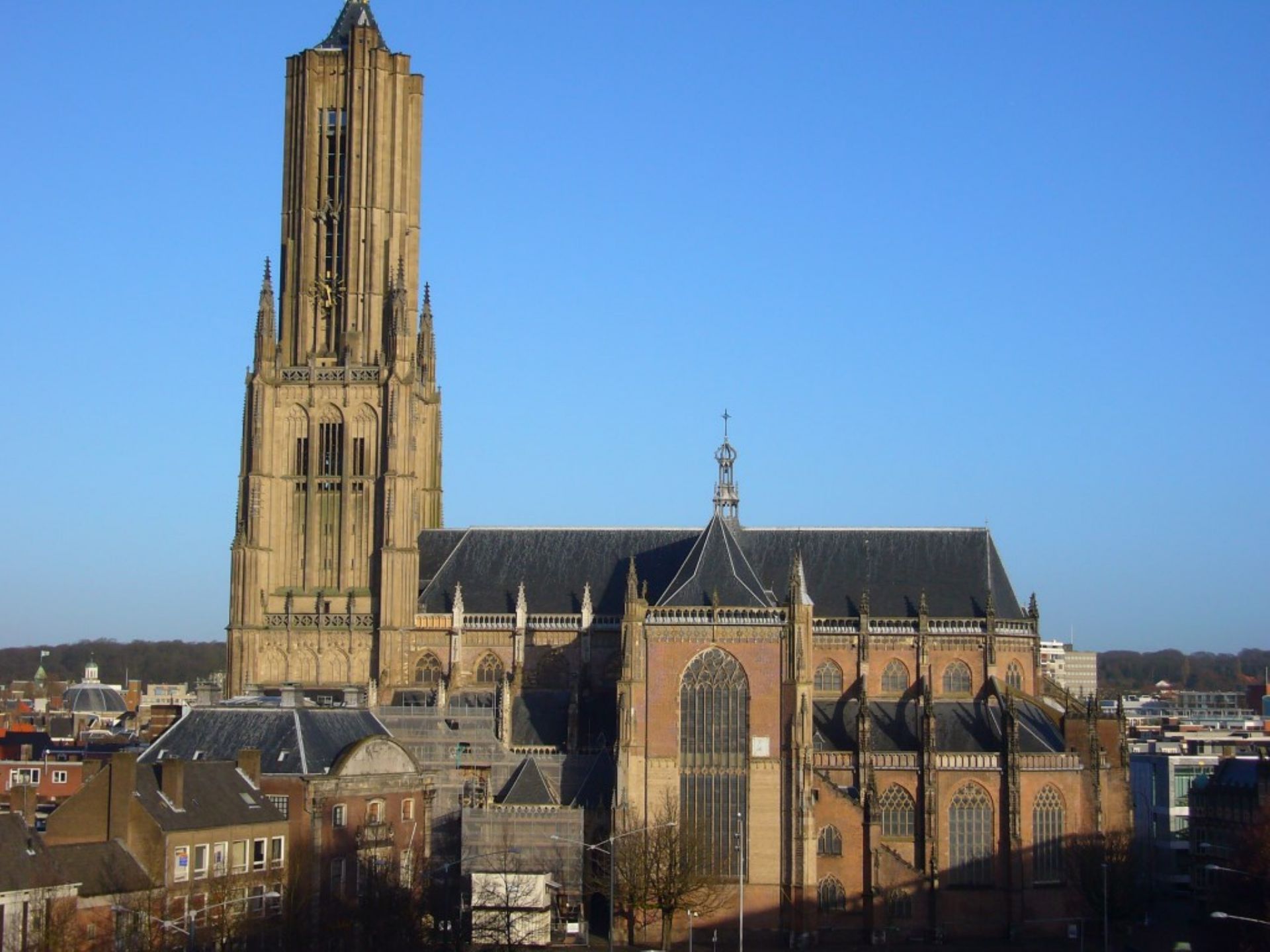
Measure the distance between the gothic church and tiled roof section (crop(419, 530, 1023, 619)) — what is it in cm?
17

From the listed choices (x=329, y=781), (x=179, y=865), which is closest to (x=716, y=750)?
(x=329, y=781)

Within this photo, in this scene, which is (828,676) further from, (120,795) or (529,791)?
(120,795)

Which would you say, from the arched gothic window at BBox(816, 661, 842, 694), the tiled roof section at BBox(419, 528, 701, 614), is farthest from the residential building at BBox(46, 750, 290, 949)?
the arched gothic window at BBox(816, 661, 842, 694)

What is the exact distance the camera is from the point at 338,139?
11469 cm

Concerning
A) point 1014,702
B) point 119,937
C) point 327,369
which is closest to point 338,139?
point 327,369

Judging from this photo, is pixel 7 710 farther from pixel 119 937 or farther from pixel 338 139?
pixel 119 937

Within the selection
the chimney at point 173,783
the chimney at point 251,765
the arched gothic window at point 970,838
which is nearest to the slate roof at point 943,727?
the arched gothic window at point 970,838

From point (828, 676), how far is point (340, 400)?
31403 millimetres

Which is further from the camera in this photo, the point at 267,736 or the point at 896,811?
the point at 896,811

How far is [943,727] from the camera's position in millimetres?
100188

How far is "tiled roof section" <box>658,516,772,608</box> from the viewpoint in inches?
3829

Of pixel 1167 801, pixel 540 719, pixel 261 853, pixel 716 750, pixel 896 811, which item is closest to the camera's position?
pixel 261 853

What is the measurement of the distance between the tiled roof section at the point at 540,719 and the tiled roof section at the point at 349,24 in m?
40.2

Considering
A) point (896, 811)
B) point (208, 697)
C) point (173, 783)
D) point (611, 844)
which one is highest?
point (208, 697)
